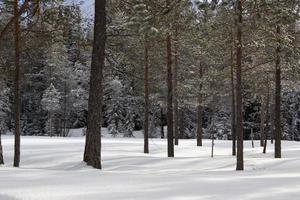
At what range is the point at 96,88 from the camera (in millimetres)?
13391

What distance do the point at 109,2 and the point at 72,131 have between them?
5318 centimetres

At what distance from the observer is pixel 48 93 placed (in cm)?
5678

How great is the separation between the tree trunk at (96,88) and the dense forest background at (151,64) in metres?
0.73

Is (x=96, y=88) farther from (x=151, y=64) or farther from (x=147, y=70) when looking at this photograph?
(x=151, y=64)

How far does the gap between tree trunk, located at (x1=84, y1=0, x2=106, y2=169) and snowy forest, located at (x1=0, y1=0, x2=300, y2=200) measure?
0.03 m

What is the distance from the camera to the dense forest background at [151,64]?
44.7ft

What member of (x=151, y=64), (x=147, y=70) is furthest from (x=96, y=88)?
(x=151, y=64)

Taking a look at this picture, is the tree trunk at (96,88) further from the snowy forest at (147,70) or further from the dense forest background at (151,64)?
the dense forest background at (151,64)

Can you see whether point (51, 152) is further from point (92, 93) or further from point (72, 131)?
point (72, 131)

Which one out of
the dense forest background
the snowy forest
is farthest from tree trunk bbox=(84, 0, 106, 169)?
the dense forest background

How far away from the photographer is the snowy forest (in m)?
12.0

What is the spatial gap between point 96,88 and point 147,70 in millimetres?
13953

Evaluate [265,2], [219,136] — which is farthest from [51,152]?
[219,136]

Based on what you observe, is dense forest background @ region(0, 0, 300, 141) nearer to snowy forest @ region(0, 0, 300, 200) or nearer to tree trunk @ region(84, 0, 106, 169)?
snowy forest @ region(0, 0, 300, 200)
